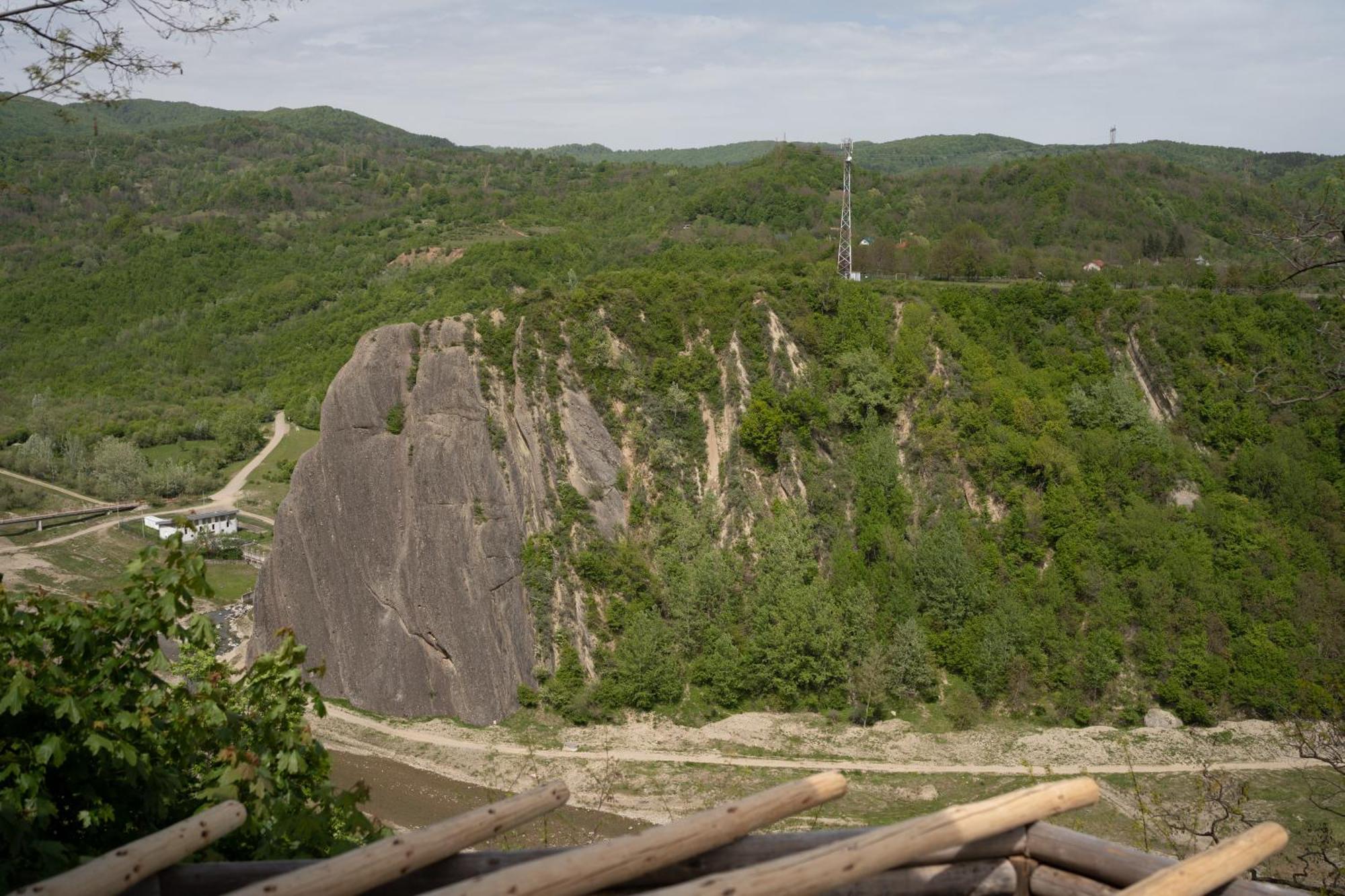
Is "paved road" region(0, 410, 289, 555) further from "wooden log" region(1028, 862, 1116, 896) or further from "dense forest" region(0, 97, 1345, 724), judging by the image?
"wooden log" region(1028, 862, 1116, 896)

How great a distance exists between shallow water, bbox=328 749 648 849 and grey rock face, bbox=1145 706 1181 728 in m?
14.2

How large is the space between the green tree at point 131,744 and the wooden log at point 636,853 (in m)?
2.18

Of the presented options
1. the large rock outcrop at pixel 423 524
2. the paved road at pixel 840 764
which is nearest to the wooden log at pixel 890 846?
the paved road at pixel 840 764

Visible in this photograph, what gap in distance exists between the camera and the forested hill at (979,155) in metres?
83.6

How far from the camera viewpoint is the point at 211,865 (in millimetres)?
3275

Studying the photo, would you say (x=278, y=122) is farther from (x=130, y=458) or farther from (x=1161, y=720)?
(x=1161, y=720)

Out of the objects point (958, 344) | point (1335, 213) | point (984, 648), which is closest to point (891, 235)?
point (958, 344)

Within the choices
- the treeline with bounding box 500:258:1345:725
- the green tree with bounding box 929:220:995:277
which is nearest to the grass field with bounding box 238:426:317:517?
the treeline with bounding box 500:258:1345:725

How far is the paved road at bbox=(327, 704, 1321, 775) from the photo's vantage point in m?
23.3

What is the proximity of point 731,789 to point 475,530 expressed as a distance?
1082 cm

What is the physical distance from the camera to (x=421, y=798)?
2281cm

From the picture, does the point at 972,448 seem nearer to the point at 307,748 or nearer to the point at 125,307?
the point at 307,748

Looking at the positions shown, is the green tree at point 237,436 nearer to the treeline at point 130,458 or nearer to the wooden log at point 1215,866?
the treeline at point 130,458

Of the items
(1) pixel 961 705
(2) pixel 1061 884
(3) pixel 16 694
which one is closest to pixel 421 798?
(1) pixel 961 705
